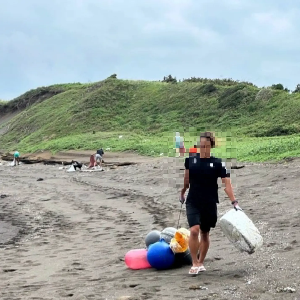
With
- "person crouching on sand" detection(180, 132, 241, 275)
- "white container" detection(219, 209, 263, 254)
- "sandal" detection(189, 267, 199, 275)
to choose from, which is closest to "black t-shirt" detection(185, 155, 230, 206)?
"person crouching on sand" detection(180, 132, 241, 275)

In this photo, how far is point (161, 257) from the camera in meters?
6.60

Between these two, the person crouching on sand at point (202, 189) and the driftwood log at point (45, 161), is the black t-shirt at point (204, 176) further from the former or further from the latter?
the driftwood log at point (45, 161)

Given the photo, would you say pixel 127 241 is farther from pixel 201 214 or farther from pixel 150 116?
pixel 150 116

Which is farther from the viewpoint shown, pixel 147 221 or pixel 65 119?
pixel 65 119

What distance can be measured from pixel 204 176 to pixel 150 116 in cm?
3698

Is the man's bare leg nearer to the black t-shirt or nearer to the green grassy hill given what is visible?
the black t-shirt

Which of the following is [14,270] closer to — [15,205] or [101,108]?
[15,205]

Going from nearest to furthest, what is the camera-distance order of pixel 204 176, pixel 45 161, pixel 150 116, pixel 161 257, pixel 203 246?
pixel 204 176, pixel 203 246, pixel 161 257, pixel 45 161, pixel 150 116

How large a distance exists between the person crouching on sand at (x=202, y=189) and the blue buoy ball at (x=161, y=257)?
0.43m

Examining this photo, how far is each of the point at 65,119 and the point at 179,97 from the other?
429 inches

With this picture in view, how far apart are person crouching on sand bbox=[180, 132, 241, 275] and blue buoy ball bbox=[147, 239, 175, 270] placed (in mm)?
435

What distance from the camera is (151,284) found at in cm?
597

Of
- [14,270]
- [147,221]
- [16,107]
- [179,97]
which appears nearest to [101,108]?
[179,97]

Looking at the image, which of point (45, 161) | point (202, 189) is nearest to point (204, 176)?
point (202, 189)
